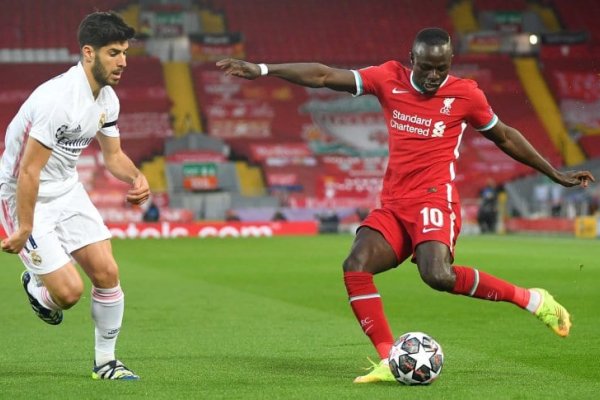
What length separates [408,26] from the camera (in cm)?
5019

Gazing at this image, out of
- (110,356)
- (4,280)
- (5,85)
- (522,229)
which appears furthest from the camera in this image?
(5,85)

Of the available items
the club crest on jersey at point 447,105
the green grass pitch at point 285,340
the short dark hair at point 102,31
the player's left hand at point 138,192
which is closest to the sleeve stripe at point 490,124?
the club crest on jersey at point 447,105

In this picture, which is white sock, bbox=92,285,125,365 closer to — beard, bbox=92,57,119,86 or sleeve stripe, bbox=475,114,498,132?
beard, bbox=92,57,119,86

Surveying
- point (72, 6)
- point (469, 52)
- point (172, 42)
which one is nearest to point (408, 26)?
point (469, 52)

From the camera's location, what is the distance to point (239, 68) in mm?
6746

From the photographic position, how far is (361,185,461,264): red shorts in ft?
24.0

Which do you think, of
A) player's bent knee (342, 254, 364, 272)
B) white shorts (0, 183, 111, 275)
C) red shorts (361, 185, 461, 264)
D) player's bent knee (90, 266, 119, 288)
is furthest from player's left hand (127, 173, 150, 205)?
red shorts (361, 185, 461, 264)

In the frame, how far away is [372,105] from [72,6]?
13.6 m

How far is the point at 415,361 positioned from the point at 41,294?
98.9 inches

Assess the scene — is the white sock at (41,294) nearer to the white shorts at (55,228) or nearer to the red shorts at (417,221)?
the white shorts at (55,228)

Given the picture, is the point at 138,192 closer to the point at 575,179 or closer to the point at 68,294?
the point at 68,294

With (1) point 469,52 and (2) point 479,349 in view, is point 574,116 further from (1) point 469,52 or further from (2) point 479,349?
Answer: (2) point 479,349

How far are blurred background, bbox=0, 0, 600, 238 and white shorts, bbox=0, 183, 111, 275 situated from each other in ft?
93.8

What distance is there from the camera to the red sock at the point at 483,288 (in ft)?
23.9
